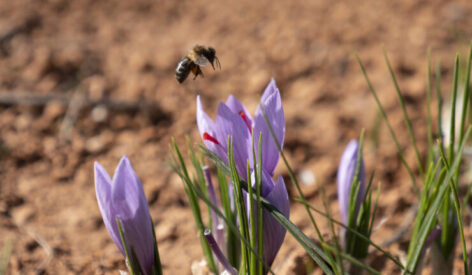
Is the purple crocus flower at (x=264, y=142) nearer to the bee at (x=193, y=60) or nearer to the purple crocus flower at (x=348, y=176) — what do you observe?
the bee at (x=193, y=60)

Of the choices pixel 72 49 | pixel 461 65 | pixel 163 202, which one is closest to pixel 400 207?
pixel 461 65

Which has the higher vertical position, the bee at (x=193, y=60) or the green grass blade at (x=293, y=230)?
the bee at (x=193, y=60)

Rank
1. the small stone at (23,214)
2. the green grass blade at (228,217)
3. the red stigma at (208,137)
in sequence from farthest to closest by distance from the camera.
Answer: the small stone at (23,214)
the green grass blade at (228,217)
the red stigma at (208,137)

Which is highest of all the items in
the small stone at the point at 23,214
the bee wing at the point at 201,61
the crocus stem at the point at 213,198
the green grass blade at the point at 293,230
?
the small stone at the point at 23,214

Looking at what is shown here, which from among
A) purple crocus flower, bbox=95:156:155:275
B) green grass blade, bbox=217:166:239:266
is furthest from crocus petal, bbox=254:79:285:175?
purple crocus flower, bbox=95:156:155:275

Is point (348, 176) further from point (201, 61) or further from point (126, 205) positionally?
point (126, 205)

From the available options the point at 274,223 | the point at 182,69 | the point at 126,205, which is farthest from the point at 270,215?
the point at 182,69

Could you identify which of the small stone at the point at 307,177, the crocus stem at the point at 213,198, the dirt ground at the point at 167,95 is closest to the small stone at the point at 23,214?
the dirt ground at the point at 167,95
